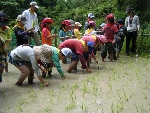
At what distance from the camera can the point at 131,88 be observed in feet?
20.1

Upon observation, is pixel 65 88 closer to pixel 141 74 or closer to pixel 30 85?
pixel 30 85

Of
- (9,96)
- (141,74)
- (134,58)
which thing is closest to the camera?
(9,96)

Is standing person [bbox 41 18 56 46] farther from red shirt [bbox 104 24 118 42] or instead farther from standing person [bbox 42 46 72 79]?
red shirt [bbox 104 24 118 42]

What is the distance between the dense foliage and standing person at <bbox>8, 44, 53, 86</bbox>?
6974 mm

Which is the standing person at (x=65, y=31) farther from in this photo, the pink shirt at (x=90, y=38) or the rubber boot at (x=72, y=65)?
the rubber boot at (x=72, y=65)

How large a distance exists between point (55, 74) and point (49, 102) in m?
2.55

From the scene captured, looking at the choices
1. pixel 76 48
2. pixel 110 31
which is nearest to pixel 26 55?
pixel 76 48

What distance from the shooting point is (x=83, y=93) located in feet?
18.7

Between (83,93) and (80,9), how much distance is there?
15822 mm

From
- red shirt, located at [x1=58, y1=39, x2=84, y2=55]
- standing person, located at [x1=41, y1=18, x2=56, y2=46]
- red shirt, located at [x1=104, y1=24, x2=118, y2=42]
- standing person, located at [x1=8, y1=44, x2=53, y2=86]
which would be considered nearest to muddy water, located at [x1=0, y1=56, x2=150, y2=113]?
standing person, located at [x1=8, y1=44, x2=53, y2=86]

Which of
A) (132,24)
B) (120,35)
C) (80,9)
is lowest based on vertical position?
(120,35)

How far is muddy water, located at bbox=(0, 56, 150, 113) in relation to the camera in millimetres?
4836

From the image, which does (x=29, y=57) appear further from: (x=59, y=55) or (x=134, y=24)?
(x=134, y=24)

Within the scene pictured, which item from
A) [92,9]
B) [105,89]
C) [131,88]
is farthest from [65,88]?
[92,9]
